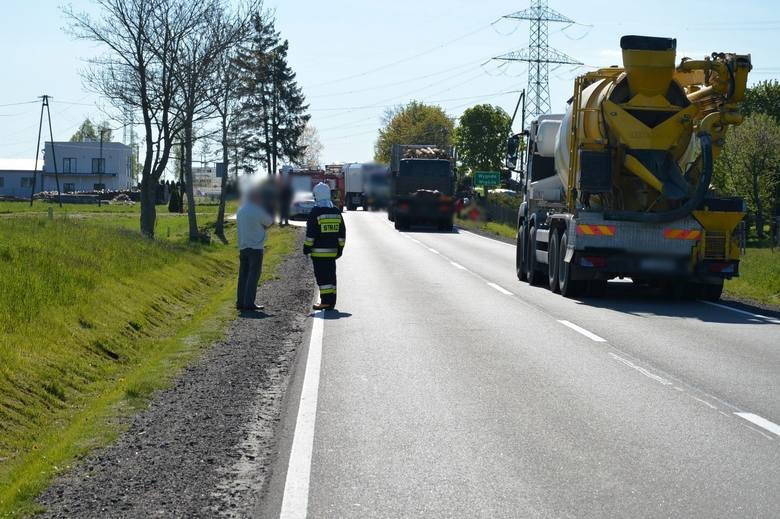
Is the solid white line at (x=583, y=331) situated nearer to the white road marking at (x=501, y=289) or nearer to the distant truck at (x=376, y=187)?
the white road marking at (x=501, y=289)

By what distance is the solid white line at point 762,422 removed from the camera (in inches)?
326

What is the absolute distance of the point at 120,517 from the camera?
6152mm

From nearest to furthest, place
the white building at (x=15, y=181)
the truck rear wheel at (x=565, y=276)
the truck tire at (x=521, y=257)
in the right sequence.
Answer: the truck rear wheel at (x=565, y=276)
the truck tire at (x=521, y=257)
the white building at (x=15, y=181)

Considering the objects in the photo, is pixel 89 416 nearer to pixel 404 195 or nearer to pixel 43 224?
pixel 43 224

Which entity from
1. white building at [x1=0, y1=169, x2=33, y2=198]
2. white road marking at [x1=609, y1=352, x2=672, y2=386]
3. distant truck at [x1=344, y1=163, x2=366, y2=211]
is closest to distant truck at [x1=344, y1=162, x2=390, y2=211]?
distant truck at [x1=344, y1=163, x2=366, y2=211]

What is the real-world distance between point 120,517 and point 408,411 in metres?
3.32

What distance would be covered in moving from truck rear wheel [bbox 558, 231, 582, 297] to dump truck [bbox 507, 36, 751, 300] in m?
0.05

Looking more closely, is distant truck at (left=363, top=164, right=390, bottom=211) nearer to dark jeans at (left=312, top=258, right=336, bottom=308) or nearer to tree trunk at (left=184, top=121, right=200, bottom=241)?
tree trunk at (left=184, top=121, right=200, bottom=241)

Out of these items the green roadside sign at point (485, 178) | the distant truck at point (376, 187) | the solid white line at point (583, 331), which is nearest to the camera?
the solid white line at point (583, 331)

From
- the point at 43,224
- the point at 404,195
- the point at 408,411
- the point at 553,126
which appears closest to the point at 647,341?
the point at 408,411

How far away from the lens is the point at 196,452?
25.4 feet

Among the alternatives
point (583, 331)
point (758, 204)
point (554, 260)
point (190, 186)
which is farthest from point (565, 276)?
point (758, 204)

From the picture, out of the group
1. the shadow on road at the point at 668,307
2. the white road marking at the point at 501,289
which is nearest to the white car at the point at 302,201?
the white road marking at the point at 501,289

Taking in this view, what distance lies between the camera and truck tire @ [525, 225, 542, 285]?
22.7 meters
